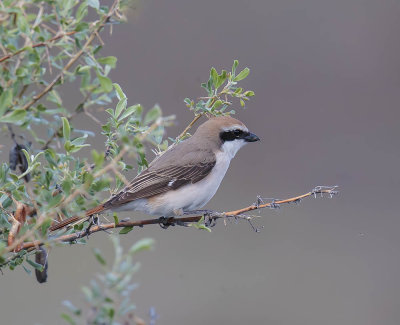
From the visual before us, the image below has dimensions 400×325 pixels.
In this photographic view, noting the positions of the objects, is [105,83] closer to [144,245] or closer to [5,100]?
[5,100]

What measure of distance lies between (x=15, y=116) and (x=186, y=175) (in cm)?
249

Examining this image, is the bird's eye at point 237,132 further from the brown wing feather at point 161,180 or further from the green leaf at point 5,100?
the green leaf at point 5,100

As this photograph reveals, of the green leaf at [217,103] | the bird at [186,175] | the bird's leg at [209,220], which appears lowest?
the bird's leg at [209,220]

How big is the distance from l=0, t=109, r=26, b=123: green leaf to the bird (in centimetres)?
172

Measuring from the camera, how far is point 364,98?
36.8ft

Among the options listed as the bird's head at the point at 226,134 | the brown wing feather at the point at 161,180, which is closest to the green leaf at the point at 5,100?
the brown wing feather at the point at 161,180

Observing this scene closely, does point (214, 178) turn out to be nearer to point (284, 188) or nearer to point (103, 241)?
point (103, 241)

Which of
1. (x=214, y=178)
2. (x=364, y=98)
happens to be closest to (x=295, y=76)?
(x=364, y=98)

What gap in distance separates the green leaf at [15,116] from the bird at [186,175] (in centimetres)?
172

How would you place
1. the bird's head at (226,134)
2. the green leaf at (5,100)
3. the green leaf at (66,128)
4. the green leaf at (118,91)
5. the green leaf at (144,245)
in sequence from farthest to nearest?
1. the bird's head at (226,134)
2. the green leaf at (118,91)
3. the green leaf at (66,128)
4. the green leaf at (5,100)
5. the green leaf at (144,245)

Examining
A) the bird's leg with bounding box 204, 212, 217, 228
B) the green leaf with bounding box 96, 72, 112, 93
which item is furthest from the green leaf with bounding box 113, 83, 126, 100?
the bird's leg with bounding box 204, 212, 217, 228

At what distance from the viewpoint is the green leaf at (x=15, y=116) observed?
205cm

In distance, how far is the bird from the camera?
4223mm

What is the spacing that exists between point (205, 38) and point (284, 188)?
2.94 meters
